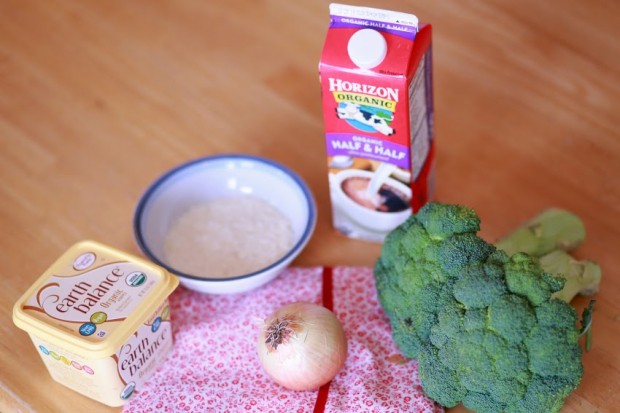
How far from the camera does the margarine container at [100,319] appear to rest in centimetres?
104

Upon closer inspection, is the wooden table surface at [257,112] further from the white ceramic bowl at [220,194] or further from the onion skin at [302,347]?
the onion skin at [302,347]

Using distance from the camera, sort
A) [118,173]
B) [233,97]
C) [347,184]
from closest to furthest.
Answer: [347,184] < [118,173] < [233,97]

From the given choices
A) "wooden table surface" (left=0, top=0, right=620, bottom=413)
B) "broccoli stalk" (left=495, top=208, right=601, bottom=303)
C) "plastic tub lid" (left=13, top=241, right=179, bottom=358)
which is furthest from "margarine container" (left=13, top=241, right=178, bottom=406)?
"broccoli stalk" (left=495, top=208, right=601, bottom=303)

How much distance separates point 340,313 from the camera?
48.3 inches

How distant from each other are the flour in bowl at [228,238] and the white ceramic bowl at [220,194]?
14 millimetres

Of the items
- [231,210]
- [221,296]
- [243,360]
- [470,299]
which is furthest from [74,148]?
[470,299]

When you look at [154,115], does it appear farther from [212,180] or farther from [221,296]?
[221,296]

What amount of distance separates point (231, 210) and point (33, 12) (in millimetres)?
745

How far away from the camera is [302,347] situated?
1.07 m

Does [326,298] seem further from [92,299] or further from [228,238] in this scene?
[92,299]

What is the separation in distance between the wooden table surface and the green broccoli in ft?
0.57

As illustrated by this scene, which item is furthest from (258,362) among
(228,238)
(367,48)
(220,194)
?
(367,48)

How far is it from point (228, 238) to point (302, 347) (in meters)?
0.30

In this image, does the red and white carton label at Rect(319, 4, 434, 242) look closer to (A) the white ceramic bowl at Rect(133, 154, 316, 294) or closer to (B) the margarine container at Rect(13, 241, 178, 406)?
(A) the white ceramic bowl at Rect(133, 154, 316, 294)
